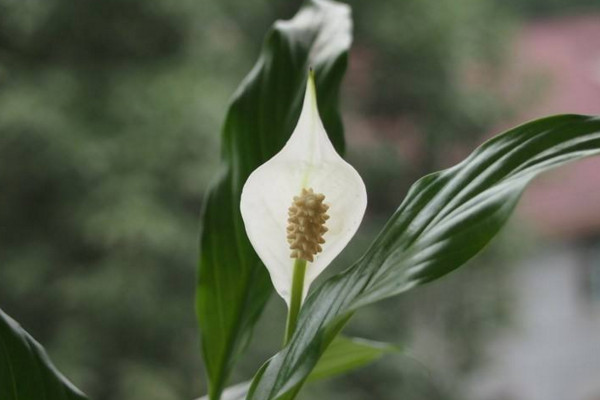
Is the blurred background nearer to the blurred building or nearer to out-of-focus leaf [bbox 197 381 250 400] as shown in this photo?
the blurred building

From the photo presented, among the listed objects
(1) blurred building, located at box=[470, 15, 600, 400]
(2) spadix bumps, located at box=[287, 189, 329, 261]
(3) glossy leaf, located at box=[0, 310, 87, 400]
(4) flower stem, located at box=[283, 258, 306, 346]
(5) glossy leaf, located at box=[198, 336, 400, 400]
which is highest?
(2) spadix bumps, located at box=[287, 189, 329, 261]

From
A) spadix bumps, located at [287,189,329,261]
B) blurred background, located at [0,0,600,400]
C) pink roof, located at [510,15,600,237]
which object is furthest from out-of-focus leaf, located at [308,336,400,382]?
pink roof, located at [510,15,600,237]

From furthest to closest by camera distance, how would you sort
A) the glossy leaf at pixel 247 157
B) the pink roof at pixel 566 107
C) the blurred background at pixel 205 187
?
1. the pink roof at pixel 566 107
2. the blurred background at pixel 205 187
3. the glossy leaf at pixel 247 157

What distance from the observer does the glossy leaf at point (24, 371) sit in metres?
0.34

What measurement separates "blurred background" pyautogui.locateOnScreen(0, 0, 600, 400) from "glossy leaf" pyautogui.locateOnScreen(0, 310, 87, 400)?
1.91 metres

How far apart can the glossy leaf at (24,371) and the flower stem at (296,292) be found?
0.09 metres

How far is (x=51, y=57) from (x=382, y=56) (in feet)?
4.05

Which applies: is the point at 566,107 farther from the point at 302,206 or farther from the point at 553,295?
the point at 302,206

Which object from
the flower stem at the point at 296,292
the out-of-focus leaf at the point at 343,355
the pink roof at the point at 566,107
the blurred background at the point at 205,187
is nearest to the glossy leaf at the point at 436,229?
the flower stem at the point at 296,292

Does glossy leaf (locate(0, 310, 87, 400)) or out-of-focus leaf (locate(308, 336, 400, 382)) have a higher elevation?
glossy leaf (locate(0, 310, 87, 400))

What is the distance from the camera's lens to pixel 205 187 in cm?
239

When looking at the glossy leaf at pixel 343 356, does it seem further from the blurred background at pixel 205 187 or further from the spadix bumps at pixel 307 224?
the blurred background at pixel 205 187

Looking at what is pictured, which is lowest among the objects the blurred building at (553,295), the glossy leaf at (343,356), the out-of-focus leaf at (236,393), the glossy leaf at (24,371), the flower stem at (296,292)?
the blurred building at (553,295)

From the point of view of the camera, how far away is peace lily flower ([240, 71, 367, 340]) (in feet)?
1.07
